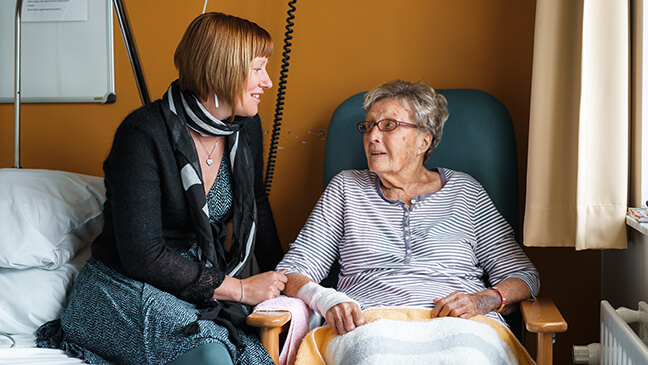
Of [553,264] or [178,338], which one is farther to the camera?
[553,264]

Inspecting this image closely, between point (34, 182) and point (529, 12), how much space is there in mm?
1812

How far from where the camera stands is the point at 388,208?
1.92 m

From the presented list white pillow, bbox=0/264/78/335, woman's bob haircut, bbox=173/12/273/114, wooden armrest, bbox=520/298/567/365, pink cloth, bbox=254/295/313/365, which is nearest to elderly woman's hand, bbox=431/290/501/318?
wooden armrest, bbox=520/298/567/365

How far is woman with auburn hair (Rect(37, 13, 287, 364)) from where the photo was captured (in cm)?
156

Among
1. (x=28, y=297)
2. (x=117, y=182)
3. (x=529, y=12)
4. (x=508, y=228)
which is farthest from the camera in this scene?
(x=529, y=12)

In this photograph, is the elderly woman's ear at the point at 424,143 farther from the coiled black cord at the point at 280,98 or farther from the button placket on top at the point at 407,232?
the coiled black cord at the point at 280,98

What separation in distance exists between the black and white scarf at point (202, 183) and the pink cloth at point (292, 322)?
0.22 meters

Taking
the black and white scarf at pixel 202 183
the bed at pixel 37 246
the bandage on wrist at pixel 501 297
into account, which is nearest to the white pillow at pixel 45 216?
the bed at pixel 37 246

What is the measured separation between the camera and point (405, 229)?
73.6 inches

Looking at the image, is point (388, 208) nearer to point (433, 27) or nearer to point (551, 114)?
point (551, 114)

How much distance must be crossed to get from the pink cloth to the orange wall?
777mm

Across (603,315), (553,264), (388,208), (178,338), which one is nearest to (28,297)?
(178,338)

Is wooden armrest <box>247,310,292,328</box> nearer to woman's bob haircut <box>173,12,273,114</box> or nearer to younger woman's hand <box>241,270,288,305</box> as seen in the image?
younger woman's hand <box>241,270,288,305</box>

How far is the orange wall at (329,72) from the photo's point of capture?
2.23 metres
